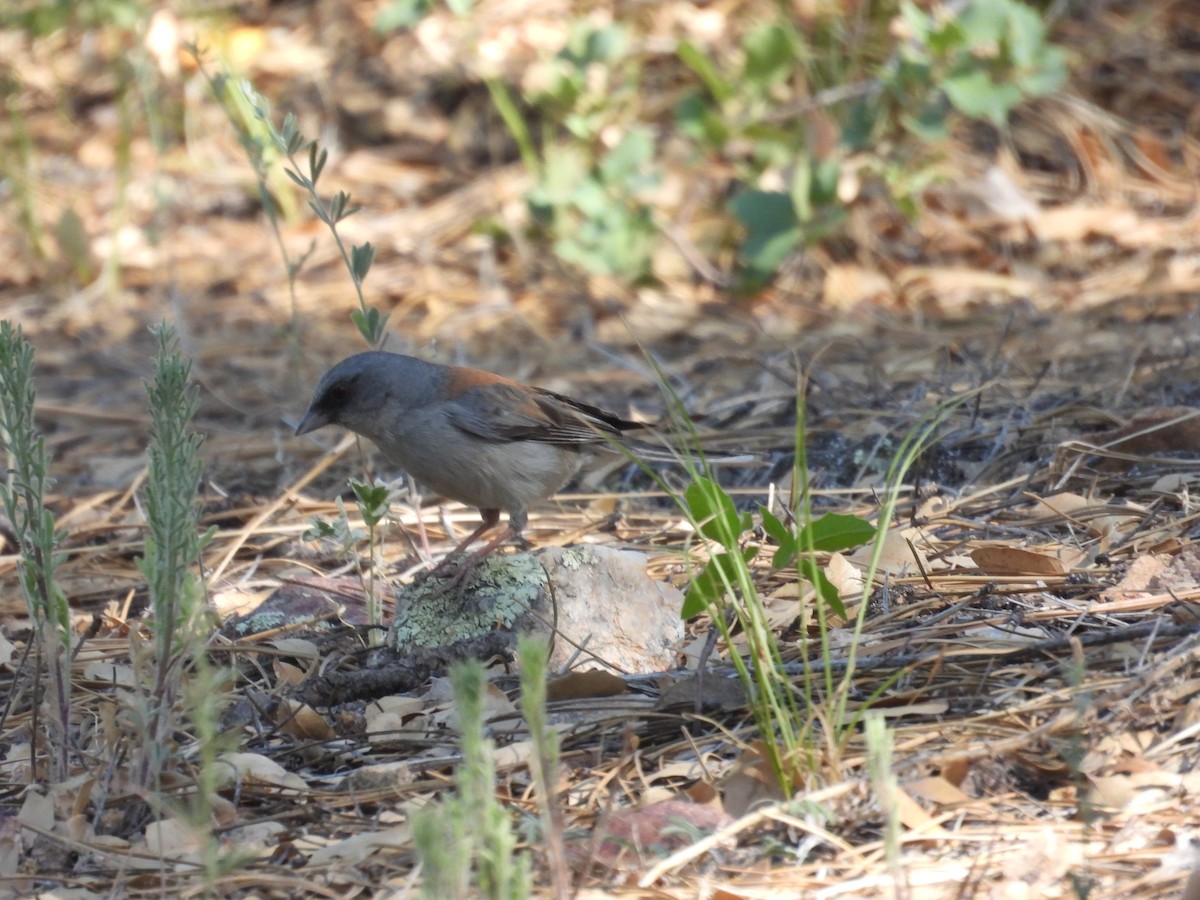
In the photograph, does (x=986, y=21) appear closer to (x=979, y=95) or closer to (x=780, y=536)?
(x=979, y=95)

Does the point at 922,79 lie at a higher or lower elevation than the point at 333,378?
higher

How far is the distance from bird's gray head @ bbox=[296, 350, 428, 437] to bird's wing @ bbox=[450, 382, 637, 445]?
183mm

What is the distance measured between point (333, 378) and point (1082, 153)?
5294 mm

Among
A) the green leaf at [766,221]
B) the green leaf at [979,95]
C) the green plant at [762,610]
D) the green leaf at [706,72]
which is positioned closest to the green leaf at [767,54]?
the green leaf at [706,72]

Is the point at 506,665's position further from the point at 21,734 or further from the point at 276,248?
the point at 276,248

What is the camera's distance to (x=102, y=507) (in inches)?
199

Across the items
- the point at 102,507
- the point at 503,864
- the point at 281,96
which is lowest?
the point at 503,864

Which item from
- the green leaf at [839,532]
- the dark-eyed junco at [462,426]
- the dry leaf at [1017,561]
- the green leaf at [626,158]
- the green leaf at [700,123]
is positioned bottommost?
the dry leaf at [1017,561]

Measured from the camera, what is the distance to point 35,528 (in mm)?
2695

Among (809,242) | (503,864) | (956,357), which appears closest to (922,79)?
(809,242)

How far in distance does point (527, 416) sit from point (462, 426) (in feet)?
0.78

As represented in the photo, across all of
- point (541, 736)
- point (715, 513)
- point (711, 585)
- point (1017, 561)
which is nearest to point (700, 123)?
point (1017, 561)

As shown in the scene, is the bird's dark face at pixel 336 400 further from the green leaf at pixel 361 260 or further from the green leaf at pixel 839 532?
the green leaf at pixel 839 532

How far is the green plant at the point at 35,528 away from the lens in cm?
269
